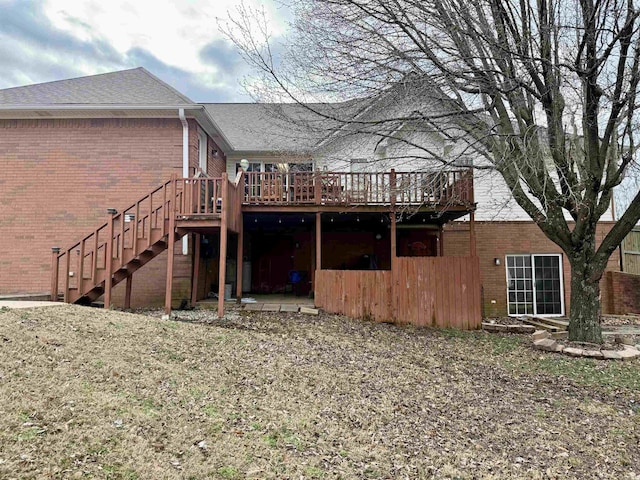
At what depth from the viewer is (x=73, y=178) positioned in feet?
35.9

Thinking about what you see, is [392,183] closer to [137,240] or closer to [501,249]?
[501,249]

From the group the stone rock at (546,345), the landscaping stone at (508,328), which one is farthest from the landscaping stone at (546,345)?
the landscaping stone at (508,328)

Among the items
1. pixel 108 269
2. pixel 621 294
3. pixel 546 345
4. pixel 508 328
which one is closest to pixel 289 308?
pixel 108 269

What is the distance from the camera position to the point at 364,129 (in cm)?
904

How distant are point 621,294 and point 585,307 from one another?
22.2 ft

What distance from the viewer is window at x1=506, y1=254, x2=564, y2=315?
13.5 meters

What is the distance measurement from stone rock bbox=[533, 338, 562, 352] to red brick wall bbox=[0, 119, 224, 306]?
26.7 feet

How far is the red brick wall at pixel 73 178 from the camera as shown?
10750mm

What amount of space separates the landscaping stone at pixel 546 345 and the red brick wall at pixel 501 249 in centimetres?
549

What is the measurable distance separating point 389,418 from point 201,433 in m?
1.97

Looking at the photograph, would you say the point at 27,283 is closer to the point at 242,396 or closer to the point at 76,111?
the point at 76,111

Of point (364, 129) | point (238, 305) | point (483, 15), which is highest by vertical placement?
point (483, 15)

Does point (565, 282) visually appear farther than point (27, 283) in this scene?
Yes

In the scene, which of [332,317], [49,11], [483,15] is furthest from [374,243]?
[49,11]
